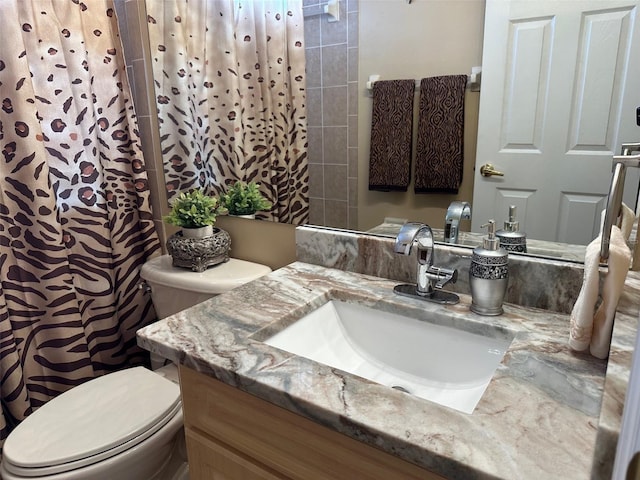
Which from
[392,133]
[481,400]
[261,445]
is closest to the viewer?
[481,400]

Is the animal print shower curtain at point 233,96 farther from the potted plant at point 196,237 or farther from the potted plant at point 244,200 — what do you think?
the potted plant at point 196,237

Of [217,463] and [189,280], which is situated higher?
[189,280]

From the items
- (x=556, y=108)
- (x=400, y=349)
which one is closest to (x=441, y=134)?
(x=556, y=108)

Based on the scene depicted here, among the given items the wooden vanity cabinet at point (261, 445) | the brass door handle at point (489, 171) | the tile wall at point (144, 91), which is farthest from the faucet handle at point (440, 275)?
the tile wall at point (144, 91)

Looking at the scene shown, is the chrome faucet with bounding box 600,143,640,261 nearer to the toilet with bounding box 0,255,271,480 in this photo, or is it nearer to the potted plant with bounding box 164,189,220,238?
the toilet with bounding box 0,255,271,480

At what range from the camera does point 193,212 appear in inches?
54.1

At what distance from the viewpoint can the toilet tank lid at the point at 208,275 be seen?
1.28 meters

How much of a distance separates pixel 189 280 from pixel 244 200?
1.04 ft

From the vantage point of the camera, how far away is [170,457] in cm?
127

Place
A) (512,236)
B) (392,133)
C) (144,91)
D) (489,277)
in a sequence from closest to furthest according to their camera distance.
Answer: (489,277)
(512,236)
(392,133)
(144,91)

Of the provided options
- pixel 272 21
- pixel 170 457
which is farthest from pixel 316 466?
pixel 272 21

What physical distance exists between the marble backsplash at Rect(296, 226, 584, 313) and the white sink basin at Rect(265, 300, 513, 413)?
0.15 metres

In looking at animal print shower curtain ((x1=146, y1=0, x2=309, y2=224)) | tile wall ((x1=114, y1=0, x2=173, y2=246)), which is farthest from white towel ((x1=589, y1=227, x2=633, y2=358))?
tile wall ((x1=114, y1=0, x2=173, y2=246))

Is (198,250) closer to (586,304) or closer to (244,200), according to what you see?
(244,200)
